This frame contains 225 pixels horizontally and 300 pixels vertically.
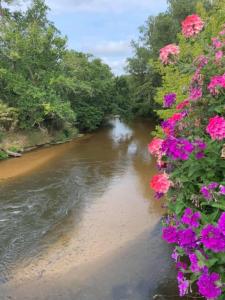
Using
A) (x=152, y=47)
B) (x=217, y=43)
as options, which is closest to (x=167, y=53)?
(x=217, y=43)

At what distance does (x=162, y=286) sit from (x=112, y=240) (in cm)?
200

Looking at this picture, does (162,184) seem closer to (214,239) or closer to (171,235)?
(171,235)

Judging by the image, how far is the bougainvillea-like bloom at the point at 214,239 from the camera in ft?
8.48

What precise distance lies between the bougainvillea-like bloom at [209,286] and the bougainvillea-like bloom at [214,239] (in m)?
0.21

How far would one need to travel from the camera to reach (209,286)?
2.64 m

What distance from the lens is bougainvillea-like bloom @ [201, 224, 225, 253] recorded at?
8.48ft

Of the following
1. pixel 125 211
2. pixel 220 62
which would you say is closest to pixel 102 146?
pixel 125 211

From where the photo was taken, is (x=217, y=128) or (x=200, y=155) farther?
(x=200, y=155)

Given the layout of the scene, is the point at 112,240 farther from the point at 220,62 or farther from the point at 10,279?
the point at 220,62

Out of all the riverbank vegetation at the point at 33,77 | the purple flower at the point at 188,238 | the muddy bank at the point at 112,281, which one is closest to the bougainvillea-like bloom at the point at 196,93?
the purple flower at the point at 188,238

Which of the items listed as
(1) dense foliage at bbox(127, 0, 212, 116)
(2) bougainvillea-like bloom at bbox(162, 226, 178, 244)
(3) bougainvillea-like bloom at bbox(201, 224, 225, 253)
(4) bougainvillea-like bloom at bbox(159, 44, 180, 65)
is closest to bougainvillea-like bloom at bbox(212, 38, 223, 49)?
(4) bougainvillea-like bloom at bbox(159, 44, 180, 65)

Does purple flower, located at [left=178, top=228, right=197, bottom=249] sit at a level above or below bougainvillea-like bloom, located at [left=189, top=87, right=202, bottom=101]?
below

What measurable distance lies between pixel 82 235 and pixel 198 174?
4.59 metres

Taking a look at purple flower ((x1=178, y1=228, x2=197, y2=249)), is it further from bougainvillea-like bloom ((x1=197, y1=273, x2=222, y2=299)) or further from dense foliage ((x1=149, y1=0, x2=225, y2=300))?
bougainvillea-like bloom ((x1=197, y1=273, x2=222, y2=299))
